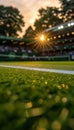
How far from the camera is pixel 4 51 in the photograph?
191 ft

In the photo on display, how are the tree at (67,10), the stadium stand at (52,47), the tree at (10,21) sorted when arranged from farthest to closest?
the tree at (67,10) < the tree at (10,21) < the stadium stand at (52,47)

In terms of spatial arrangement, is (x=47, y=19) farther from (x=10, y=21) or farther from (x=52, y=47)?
(x=52, y=47)

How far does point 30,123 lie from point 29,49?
216 feet

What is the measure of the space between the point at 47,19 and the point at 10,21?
15.4 meters

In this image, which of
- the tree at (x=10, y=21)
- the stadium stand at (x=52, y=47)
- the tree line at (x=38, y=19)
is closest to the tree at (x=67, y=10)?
the tree line at (x=38, y=19)

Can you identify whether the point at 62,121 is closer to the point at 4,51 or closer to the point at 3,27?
the point at 4,51

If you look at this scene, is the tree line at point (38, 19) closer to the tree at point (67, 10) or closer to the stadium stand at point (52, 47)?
the tree at point (67, 10)

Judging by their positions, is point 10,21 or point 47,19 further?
point 47,19

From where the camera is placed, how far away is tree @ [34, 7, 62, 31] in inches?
3595

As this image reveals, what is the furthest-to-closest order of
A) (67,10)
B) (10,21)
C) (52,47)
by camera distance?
(67,10)
(10,21)
(52,47)

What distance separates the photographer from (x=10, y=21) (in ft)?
278

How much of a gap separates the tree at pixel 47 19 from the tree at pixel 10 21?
30.5 feet

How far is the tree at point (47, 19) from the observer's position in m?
91.3

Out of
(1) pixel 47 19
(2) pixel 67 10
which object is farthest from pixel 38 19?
(2) pixel 67 10
